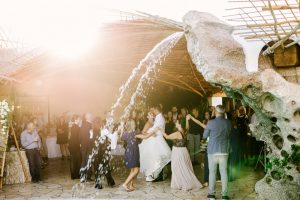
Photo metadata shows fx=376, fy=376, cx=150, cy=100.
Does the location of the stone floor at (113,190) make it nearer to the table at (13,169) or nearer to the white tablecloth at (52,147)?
the table at (13,169)

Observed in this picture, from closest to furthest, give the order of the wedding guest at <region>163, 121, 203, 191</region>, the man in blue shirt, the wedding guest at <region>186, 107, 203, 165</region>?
the wedding guest at <region>163, 121, 203, 191</region>, the man in blue shirt, the wedding guest at <region>186, 107, 203, 165</region>

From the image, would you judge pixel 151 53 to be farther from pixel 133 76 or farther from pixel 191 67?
pixel 133 76

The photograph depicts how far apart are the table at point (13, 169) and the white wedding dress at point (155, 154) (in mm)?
3681

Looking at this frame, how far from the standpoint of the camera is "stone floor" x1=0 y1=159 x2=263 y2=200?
9289 millimetres

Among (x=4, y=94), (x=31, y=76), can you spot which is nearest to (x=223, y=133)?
(x=31, y=76)

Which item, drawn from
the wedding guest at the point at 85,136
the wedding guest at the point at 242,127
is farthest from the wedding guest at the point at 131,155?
the wedding guest at the point at 242,127

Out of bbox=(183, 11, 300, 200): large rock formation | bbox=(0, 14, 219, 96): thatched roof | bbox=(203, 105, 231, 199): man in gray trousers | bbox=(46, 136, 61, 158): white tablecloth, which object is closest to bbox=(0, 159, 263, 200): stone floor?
bbox=(203, 105, 231, 199): man in gray trousers

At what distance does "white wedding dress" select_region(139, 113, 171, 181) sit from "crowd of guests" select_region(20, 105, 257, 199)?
27 cm

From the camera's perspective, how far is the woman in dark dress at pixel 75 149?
461 inches

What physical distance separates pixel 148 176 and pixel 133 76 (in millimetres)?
7606

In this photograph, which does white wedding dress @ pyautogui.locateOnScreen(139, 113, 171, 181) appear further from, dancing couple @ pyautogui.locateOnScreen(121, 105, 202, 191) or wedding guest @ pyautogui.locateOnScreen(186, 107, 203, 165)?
wedding guest @ pyautogui.locateOnScreen(186, 107, 203, 165)

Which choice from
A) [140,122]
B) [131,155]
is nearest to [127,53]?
[140,122]

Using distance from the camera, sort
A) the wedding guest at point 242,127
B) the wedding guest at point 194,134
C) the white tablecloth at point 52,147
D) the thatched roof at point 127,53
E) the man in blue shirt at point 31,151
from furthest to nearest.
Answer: the white tablecloth at point 52,147 < the wedding guest at point 194,134 < the wedding guest at point 242,127 < the man in blue shirt at point 31,151 < the thatched roof at point 127,53

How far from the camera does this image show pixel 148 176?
1106 cm
